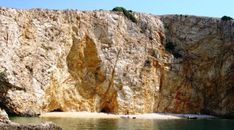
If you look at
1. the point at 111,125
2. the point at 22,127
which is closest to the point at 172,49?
the point at 111,125

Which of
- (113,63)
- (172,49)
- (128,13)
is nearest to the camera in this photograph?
(113,63)

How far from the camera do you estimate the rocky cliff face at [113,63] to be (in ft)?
197

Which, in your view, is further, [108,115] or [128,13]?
[128,13]

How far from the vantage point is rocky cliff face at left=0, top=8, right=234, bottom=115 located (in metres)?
59.9

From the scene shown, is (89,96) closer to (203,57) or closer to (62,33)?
(62,33)

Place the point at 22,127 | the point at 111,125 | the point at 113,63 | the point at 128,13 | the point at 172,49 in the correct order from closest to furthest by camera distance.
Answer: the point at 22,127 < the point at 111,125 < the point at 113,63 < the point at 128,13 < the point at 172,49

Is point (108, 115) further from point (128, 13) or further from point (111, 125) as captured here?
point (128, 13)

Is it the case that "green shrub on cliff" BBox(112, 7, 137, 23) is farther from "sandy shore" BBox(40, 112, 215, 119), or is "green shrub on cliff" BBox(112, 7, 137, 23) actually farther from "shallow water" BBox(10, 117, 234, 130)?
"shallow water" BBox(10, 117, 234, 130)

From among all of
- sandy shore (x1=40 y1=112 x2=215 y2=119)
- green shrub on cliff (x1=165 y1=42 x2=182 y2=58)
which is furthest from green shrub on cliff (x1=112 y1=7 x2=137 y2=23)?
sandy shore (x1=40 y1=112 x2=215 y2=119)

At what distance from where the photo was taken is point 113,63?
7056cm

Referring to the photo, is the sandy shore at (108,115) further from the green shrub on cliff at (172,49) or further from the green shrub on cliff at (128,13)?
the green shrub on cliff at (128,13)

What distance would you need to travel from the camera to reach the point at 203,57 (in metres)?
77.6

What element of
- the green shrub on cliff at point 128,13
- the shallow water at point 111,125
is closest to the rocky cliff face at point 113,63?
the green shrub on cliff at point 128,13

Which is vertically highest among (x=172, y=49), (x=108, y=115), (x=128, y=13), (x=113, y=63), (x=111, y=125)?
(x=128, y=13)
